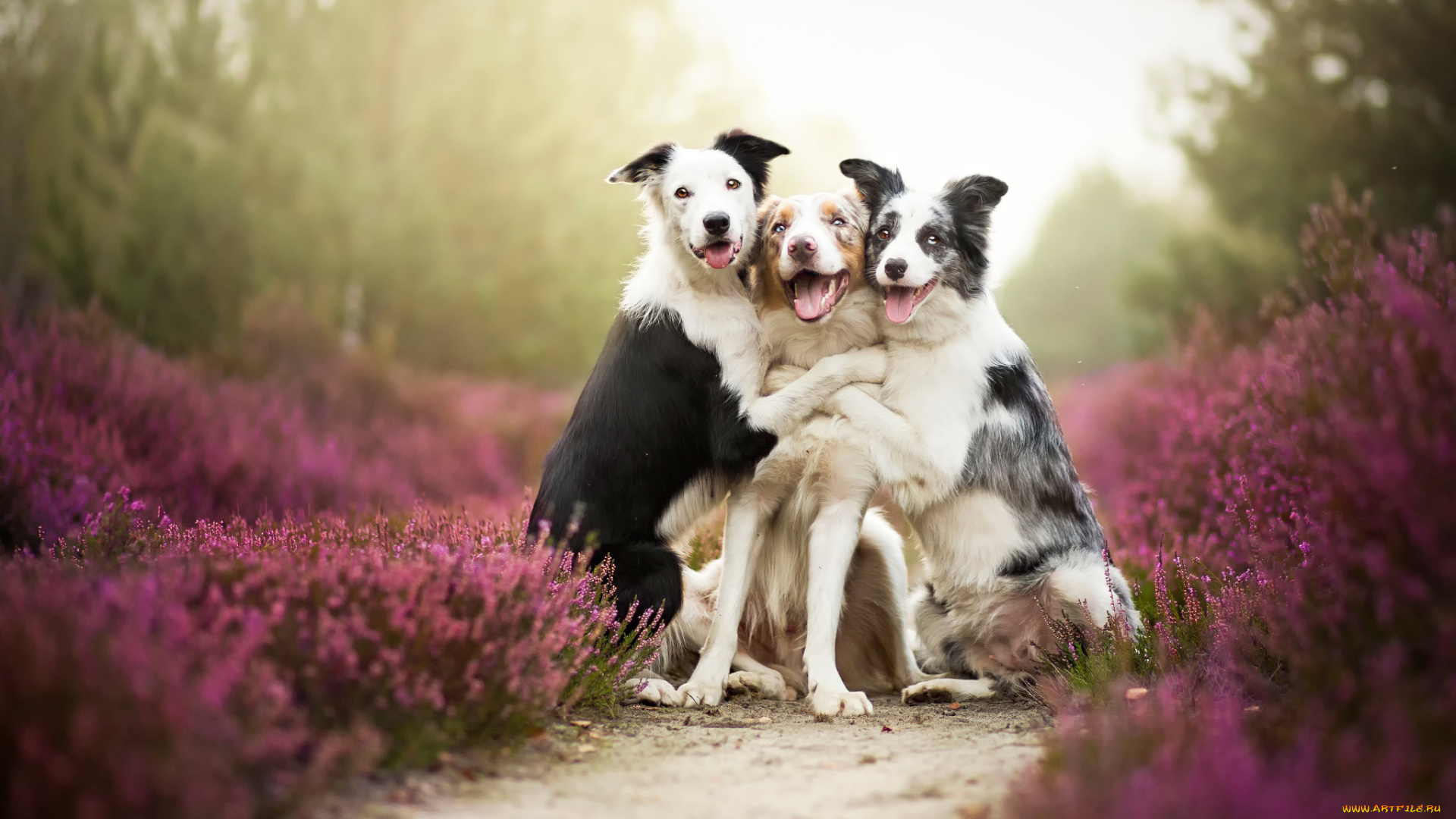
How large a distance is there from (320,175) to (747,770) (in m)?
13.5

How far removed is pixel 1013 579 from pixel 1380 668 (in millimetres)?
2157

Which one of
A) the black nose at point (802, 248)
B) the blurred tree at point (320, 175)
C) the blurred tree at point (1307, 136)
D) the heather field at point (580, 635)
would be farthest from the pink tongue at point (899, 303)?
the blurred tree at point (320, 175)

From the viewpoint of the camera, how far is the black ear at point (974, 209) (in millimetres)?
4520

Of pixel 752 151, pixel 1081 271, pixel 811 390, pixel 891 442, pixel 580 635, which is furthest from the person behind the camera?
pixel 1081 271

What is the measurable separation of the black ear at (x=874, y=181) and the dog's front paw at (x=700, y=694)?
7.63 feet

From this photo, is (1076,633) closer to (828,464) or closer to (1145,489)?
(828,464)

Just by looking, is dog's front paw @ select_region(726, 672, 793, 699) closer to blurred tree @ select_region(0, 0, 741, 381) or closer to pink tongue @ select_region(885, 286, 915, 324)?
pink tongue @ select_region(885, 286, 915, 324)

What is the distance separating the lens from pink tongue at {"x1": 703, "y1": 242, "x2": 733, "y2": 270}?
4469 millimetres

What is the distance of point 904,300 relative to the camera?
4.32m

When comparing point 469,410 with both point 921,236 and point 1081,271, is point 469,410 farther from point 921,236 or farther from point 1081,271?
point 1081,271

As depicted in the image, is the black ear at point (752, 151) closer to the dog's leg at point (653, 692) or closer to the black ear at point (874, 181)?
the black ear at point (874, 181)

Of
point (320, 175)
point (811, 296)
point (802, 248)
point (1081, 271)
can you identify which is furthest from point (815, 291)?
point (1081, 271)

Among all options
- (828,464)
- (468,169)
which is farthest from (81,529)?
(468,169)

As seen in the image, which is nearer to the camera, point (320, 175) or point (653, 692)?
point (653, 692)
